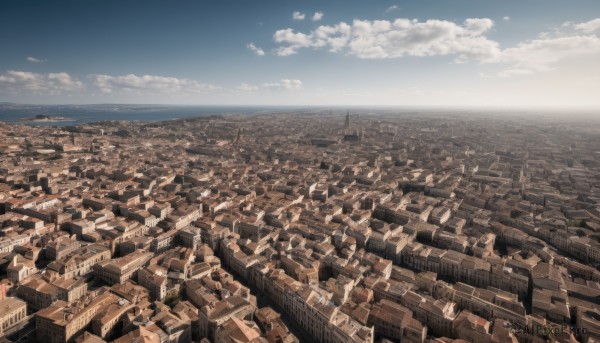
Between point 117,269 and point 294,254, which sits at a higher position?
point 117,269

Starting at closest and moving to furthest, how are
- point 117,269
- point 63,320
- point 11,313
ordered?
point 63,320
point 11,313
point 117,269

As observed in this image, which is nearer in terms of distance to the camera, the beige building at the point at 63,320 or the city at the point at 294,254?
Result: the beige building at the point at 63,320

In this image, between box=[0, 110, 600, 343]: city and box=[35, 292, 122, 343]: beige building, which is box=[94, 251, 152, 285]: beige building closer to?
box=[0, 110, 600, 343]: city

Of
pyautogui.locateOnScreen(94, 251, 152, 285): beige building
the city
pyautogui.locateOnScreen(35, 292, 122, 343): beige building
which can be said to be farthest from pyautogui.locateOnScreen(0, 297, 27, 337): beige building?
pyautogui.locateOnScreen(94, 251, 152, 285): beige building

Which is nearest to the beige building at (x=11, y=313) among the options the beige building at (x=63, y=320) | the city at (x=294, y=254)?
the city at (x=294, y=254)

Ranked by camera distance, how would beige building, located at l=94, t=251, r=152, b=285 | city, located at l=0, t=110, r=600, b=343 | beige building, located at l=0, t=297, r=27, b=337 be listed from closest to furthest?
1. beige building, located at l=0, t=297, r=27, b=337
2. city, located at l=0, t=110, r=600, b=343
3. beige building, located at l=94, t=251, r=152, b=285

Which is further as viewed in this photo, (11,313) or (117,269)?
(117,269)

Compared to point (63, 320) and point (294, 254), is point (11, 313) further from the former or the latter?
point (294, 254)

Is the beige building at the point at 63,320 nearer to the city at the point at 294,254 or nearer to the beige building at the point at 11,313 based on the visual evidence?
the city at the point at 294,254

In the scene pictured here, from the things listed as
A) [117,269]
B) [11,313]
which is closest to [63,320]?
[11,313]

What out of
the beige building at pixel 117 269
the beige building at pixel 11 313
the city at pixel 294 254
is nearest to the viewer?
the beige building at pixel 11 313

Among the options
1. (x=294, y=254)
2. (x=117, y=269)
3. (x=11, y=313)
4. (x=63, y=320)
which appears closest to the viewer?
(x=63, y=320)

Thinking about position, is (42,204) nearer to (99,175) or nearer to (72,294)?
(99,175)
